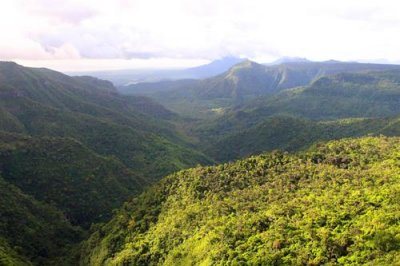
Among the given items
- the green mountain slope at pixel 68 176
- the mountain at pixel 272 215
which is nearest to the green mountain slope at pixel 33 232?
the green mountain slope at pixel 68 176

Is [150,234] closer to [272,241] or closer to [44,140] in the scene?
[272,241]

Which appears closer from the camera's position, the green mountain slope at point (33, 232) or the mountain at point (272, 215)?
the mountain at point (272, 215)

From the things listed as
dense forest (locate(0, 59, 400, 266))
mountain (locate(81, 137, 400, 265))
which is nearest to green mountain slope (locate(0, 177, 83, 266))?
dense forest (locate(0, 59, 400, 266))

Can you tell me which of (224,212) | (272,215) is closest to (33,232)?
(224,212)

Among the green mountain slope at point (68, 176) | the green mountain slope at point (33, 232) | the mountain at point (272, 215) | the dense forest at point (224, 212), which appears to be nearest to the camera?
the mountain at point (272, 215)

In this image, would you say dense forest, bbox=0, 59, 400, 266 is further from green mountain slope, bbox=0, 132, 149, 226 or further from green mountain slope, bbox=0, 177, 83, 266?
green mountain slope, bbox=0, 132, 149, 226

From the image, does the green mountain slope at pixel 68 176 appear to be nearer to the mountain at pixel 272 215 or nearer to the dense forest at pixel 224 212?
the dense forest at pixel 224 212

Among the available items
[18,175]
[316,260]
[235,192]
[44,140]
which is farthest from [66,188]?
[316,260]
